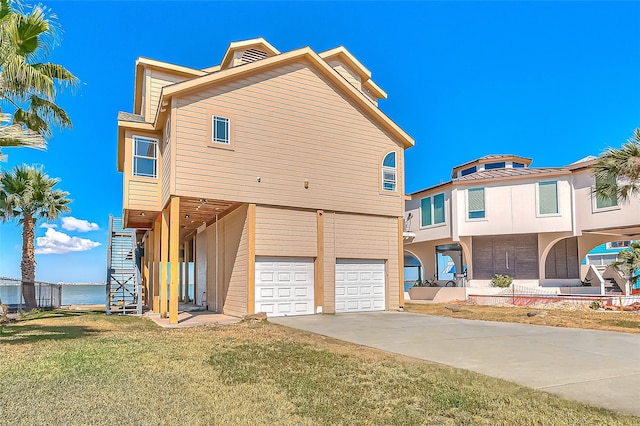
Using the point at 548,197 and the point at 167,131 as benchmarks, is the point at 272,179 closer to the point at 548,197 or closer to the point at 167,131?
the point at 167,131

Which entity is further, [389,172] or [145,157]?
[389,172]

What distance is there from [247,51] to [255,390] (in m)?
15.6

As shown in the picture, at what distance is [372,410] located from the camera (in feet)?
14.9

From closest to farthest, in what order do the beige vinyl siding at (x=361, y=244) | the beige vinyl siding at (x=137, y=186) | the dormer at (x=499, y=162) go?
the beige vinyl siding at (x=137, y=186)
the beige vinyl siding at (x=361, y=244)
the dormer at (x=499, y=162)

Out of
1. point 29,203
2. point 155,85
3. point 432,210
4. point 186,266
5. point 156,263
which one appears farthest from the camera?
point 432,210

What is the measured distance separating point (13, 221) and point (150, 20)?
12.5m

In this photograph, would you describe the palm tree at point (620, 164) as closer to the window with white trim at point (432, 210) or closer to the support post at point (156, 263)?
the window with white trim at point (432, 210)

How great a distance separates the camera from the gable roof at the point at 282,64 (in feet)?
45.1

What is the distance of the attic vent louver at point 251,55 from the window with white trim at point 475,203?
14.9 metres

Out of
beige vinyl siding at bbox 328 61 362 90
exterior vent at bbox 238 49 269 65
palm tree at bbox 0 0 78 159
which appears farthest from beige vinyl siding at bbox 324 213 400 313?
palm tree at bbox 0 0 78 159

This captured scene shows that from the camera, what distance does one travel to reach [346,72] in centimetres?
2142

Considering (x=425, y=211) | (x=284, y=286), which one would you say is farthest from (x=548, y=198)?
(x=284, y=286)

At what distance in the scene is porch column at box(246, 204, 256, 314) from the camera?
1434cm

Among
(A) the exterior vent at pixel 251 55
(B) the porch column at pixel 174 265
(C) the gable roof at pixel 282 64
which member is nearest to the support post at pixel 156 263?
(B) the porch column at pixel 174 265
